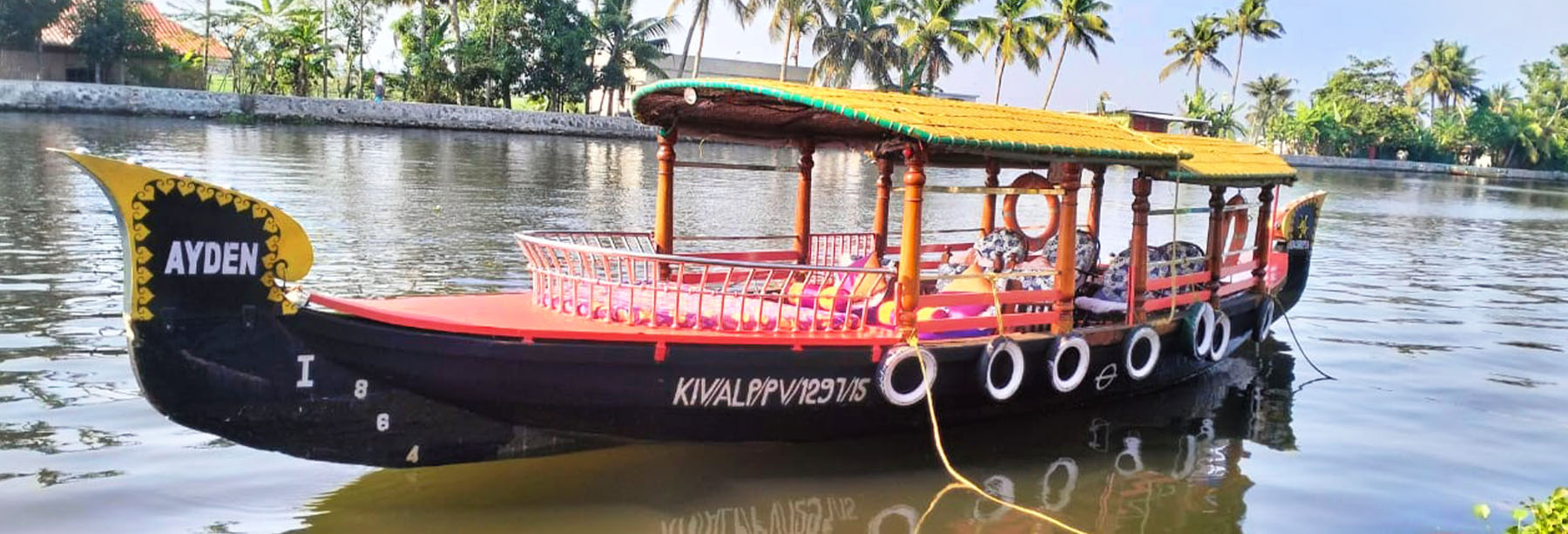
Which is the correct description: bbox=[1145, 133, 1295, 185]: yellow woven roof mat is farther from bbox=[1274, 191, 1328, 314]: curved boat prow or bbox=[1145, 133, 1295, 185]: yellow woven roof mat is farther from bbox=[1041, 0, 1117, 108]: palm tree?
bbox=[1041, 0, 1117, 108]: palm tree

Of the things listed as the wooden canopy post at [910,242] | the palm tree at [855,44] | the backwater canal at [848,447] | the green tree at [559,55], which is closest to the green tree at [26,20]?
the green tree at [559,55]

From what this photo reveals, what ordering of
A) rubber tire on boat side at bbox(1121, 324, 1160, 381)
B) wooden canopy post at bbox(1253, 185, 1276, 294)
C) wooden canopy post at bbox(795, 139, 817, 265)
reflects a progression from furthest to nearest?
wooden canopy post at bbox(1253, 185, 1276, 294) < wooden canopy post at bbox(795, 139, 817, 265) < rubber tire on boat side at bbox(1121, 324, 1160, 381)

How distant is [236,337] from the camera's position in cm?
468

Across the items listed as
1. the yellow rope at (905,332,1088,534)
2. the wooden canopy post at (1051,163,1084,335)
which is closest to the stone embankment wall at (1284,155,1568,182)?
the wooden canopy post at (1051,163,1084,335)

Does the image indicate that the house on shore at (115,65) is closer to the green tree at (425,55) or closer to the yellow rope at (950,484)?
the green tree at (425,55)

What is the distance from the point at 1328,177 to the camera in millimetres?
53312

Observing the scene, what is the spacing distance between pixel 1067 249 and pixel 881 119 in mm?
Answer: 1695

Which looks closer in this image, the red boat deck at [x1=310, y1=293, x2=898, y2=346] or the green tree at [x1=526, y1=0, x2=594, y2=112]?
the red boat deck at [x1=310, y1=293, x2=898, y2=346]

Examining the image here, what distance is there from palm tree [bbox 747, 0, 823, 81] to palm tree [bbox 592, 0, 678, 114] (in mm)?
4247

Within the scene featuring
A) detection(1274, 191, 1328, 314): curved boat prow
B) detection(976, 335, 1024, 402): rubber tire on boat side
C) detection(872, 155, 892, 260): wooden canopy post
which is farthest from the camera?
detection(1274, 191, 1328, 314): curved boat prow

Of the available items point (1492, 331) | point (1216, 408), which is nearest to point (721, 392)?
point (1216, 408)

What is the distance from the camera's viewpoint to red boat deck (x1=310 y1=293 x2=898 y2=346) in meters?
5.02

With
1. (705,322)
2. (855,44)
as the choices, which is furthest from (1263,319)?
(855,44)

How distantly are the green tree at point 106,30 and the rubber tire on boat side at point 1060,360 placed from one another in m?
34.8
